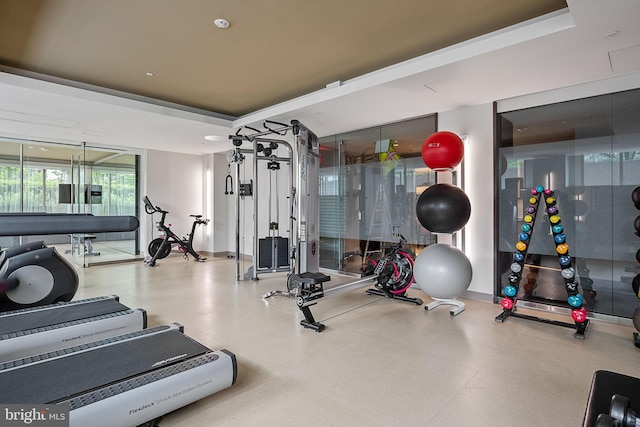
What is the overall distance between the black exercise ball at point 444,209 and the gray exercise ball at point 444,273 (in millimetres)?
283

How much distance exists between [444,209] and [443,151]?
679 mm

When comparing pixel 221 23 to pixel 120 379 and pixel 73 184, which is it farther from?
pixel 73 184

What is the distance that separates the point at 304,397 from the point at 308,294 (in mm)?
1465

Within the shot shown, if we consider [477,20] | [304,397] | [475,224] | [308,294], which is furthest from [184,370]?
[475,224]

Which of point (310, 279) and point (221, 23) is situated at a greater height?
point (221, 23)

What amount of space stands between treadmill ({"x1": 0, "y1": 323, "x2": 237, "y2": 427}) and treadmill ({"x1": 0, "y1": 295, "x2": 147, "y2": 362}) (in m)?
0.50

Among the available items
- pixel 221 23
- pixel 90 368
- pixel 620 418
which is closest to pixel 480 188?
pixel 221 23

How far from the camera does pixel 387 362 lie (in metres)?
2.75

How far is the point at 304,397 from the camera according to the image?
2234 mm

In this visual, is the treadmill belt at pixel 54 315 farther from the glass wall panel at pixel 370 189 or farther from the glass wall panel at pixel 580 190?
the glass wall panel at pixel 580 190

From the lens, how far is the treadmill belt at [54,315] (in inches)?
116

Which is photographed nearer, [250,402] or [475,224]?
[250,402]

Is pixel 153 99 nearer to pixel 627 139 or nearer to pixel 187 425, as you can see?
pixel 187 425

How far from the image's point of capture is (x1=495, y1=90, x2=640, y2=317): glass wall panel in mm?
3670
